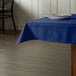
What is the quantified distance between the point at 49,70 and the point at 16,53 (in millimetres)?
899

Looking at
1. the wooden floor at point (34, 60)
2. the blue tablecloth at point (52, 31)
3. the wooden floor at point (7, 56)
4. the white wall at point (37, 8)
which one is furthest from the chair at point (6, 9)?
the blue tablecloth at point (52, 31)

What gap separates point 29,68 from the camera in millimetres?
2369

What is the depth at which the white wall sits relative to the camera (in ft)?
16.6

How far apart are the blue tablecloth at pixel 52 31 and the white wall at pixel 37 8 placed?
356 cm

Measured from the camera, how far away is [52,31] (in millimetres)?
1501

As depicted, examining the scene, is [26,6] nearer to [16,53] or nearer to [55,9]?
[55,9]

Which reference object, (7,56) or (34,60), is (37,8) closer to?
(7,56)

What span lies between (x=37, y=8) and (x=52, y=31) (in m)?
3.74

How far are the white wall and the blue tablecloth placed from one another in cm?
356

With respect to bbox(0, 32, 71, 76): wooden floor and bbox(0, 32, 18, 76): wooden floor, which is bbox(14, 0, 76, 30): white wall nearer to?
bbox(0, 32, 18, 76): wooden floor

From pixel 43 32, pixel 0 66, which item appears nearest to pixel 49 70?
pixel 0 66

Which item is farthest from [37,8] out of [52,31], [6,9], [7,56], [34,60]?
[52,31]

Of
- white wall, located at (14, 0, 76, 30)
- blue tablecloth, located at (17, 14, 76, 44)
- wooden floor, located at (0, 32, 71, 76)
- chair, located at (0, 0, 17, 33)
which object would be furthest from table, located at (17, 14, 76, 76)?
white wall, located at (14, 0, 76, 30)

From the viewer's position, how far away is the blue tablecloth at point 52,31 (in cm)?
146
